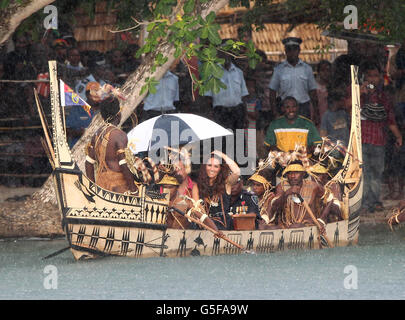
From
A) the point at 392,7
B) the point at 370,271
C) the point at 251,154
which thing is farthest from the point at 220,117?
the point at 370,271

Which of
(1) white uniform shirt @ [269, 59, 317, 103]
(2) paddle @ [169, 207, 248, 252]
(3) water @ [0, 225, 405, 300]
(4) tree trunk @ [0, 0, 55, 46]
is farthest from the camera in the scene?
(1) white uniform shirt @ [269, 59, 317, 103]

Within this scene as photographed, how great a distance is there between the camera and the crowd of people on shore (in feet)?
50.2

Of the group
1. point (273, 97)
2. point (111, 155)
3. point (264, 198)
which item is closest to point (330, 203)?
point (264, 198)

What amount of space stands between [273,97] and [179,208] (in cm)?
406

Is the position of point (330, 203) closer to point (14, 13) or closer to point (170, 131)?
point (170, 131)

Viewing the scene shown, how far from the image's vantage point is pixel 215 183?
41.9 ft

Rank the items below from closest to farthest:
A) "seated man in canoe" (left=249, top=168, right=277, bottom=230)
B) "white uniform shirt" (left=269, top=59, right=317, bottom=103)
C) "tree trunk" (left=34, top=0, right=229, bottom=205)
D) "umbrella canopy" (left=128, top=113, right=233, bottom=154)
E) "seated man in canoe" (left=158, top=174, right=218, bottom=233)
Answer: "seated man in canoe" (left=158, top=174, right=218, bottom=233) < "seated man in canoe" (left=249, top=168, right=277, bottom=230) < "umbrella canopy" (left=128, top=113, right=233, bottom=154) < "tree trunk" (left=34, top=0, right=229, bottom=205) < "white uniform shirt" (left=269, top=59, right=317, bottom=103)

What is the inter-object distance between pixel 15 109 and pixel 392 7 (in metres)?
6.36

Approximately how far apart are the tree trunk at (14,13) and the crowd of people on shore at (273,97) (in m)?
1.41

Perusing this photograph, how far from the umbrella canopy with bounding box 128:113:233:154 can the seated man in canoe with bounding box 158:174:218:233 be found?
2.05 ft

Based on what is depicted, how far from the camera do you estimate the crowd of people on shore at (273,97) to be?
50.2 ft

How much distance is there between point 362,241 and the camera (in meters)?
13.7

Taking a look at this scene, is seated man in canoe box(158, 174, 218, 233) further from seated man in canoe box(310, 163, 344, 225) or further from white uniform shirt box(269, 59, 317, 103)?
white uniform shirt box(269, 59, 317, 103)

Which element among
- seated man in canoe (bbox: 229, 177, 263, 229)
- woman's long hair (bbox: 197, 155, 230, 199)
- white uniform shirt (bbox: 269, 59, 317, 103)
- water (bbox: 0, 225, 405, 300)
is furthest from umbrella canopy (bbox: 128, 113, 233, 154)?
white uniform shirt (bbox: 269, 59, 317, 103)
